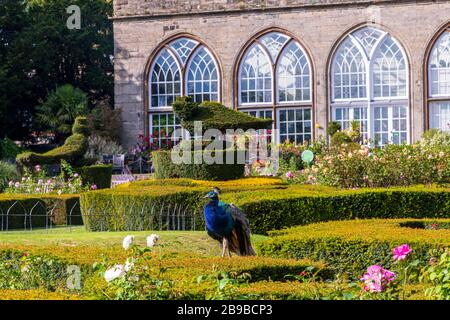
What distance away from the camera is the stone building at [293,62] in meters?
29.8

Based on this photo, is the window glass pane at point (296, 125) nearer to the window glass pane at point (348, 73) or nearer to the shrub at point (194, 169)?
the window glass pane at point (348, 73)

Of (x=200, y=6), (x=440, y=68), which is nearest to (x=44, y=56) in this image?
(x=200, y=6)

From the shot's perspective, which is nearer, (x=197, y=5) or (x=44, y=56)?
(x=197, y=5)

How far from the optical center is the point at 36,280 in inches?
361

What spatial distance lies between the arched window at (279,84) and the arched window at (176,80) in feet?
3.40

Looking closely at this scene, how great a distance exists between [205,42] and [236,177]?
1257 cm

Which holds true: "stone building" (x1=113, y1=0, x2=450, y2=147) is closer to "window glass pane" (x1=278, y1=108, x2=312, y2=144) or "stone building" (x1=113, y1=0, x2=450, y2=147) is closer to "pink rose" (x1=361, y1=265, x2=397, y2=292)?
"window glass pane" (x1=278, y1=108, x2=312, y2=144)

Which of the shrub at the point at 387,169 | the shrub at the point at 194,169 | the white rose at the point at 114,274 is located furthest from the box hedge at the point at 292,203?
the white rose at the point at 114,274

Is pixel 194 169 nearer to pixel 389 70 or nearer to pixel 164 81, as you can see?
pixel 389 70

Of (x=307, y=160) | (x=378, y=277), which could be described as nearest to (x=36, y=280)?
(x=378, y=277)

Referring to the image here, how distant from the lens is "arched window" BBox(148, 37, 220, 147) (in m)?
31.5

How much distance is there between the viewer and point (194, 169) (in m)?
19.3

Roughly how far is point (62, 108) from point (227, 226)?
2155 cm
